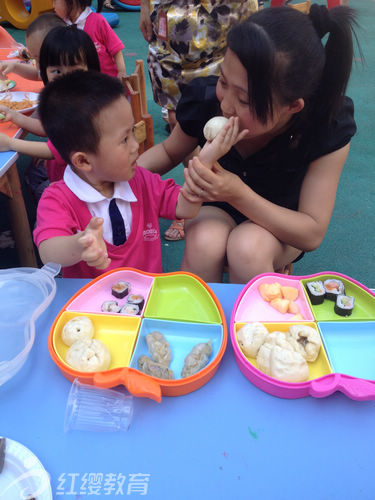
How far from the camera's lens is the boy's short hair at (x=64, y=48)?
1.60 meters

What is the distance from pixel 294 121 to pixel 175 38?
1.16 metres

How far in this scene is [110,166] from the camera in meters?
1.00

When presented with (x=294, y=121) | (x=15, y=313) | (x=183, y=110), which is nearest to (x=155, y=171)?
(x=183, y=110)

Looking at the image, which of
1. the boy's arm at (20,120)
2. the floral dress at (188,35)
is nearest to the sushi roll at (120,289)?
the boy's arm at (20,120)

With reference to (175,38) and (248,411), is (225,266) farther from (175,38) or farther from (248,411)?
(175,38)

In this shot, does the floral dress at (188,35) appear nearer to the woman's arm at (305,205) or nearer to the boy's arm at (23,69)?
the boy's arm at (23,69)

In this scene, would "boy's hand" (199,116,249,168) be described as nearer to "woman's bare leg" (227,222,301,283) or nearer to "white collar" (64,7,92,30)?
"woman's bare leg" (227,222,301,283)

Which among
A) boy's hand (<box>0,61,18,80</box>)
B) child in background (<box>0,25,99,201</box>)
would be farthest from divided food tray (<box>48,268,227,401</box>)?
boy's hand (<box>0,61,18,80</box>)

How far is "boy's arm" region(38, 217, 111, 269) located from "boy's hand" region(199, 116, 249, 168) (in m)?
0.36

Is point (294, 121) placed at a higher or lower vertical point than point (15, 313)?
higher

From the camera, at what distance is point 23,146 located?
4.43 feet

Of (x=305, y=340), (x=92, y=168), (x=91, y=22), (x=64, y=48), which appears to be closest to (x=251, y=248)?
(x=305, y=340)

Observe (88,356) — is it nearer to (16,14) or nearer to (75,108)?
(75,108)

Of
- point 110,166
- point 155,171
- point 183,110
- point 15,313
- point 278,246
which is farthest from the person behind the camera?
point 155,171
